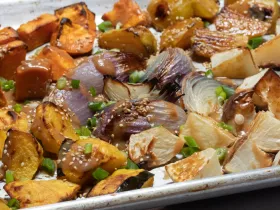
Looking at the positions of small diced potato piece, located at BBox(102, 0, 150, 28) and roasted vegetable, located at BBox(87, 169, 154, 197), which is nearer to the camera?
roasted vegetable, located at BBox(87, 169, 154, 197)

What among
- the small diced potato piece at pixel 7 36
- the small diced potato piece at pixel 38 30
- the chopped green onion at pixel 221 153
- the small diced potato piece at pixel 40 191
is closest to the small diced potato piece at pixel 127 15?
the small diced potato piece at pixel 38 30

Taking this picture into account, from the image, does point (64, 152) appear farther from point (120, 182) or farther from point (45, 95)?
point (45, 95)

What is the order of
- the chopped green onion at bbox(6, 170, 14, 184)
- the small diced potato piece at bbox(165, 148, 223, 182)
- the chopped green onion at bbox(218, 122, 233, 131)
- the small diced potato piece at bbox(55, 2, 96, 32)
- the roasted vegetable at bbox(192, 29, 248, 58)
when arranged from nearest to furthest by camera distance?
the small diced potato piece at bbox(165, 148, 223, 182)
the chopped green onion at bbox(6, 170, 14, 184)
the chopped green onion at bbox(218, 122, 233, 131)
the roasted vegetable at bbox(192, 29, 248, 58)
the small diced potato piece at bbox(55, 2, 96, 32)

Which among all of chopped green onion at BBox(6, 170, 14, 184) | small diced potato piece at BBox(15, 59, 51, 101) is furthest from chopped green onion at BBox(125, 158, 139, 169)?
small diced potato piece at BBox(15, 59, 51, 101)

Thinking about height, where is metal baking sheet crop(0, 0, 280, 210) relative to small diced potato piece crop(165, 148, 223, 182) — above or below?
above

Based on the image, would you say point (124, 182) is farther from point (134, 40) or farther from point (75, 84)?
point (134, 40)

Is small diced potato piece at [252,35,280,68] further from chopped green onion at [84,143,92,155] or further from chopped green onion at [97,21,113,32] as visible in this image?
chopped green onion at [84,143,92,155]

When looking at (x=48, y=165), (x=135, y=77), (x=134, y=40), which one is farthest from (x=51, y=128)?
(x=134, y=40)

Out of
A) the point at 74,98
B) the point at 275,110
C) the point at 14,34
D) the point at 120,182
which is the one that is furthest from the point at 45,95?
the point at 275,110

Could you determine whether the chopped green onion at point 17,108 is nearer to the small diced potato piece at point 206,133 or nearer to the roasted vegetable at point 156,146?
the roasted vegetable at point 156,146
